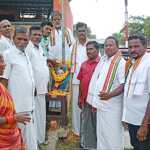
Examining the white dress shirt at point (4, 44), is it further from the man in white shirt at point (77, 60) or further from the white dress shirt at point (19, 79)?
the man in white shirt at point (77, 60)

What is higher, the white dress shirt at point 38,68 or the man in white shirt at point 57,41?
the man in white shirt at point 57,41

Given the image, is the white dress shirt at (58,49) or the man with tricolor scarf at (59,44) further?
the white dress shirt at (58,49)

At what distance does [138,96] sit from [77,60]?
9.12ft

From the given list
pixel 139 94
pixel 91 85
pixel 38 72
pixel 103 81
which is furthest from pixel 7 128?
pixel 38 72

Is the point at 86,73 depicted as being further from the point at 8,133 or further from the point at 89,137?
the point at 8,133

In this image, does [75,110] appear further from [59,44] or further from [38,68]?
[38,68]

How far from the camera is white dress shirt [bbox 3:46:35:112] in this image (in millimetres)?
5160

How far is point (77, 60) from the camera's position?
748cm

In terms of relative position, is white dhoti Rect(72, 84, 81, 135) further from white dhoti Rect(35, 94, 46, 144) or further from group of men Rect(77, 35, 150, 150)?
white dhoti Rect(35, 94, 46, 144)

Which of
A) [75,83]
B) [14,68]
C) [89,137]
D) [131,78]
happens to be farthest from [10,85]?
[75,83]

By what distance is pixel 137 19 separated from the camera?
46.4 meters

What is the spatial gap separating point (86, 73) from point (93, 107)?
742 mm

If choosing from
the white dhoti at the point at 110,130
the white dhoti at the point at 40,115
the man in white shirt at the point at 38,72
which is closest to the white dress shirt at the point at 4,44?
the man in white shirt at the point at 38,72

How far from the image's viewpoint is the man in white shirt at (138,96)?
4703 millimetres
